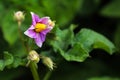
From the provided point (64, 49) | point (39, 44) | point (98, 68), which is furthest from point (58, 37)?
point (98, 68)

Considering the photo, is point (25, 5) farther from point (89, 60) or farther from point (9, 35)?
point (89, 60)

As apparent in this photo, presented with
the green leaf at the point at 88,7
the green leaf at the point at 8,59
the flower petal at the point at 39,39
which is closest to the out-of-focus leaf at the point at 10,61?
the green leaf at the point at 8,59

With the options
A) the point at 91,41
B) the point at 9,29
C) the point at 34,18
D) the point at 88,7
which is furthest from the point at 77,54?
the point at 88,7

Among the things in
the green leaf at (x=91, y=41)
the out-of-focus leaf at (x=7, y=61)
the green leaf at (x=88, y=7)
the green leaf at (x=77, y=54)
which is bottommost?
the out-of-focus leaf at (x=7, y=61)

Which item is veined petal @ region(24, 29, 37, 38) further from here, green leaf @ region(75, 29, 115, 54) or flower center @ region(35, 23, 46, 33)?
green leaf @ region(75, 29, 115, 54)

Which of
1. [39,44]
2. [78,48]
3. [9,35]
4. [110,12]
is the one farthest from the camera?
[110,12]

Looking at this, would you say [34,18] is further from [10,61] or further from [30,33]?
[10,61]

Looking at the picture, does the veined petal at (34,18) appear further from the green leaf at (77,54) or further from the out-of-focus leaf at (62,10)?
the out-of-focus leaf at (62,10)

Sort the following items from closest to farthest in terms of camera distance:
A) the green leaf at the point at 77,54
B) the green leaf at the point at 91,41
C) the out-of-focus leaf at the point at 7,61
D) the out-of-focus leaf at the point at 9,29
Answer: the out-of-focus leaf at the point at 7,61, the green leaf at the point at 77,54, the green leaf at the point at 91,41, the out-of-focus leaf at the point at 9,29
